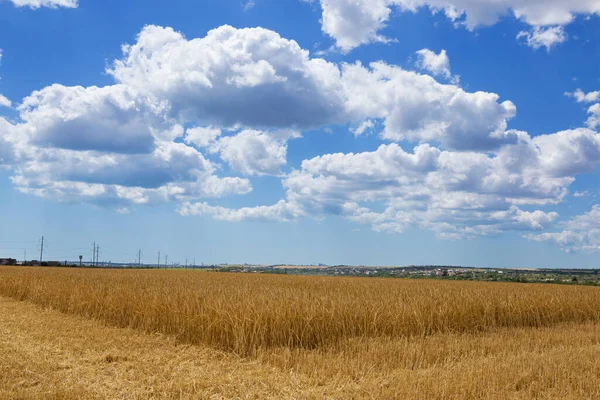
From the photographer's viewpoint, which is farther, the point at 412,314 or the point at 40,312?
the point at 40,312

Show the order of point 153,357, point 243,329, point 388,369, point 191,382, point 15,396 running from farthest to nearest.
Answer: point 243,329, point 153,357, point 388,369, point 191,382, point 15,396

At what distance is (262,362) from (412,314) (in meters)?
5.37

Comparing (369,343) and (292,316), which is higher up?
(292,316)

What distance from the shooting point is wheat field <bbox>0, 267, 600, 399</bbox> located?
26.0 ft

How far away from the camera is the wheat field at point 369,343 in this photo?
26.0 ft

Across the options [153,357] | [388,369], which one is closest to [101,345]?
[153,357]

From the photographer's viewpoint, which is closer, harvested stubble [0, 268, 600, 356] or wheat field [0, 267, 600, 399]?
wheat field [0, 267, 600, 399]

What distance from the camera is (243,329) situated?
10.5 metres

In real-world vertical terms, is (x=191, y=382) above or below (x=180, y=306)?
below

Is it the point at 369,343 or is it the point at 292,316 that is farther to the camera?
the point at 292,316

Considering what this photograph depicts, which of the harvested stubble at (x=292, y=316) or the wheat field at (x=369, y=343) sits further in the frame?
the harvested stubble at (x=292, y=316)

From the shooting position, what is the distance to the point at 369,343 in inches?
430

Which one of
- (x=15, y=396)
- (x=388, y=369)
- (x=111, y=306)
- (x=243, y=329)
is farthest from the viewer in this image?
(x=111, y=306)

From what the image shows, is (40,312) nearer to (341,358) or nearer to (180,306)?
(180,306)
